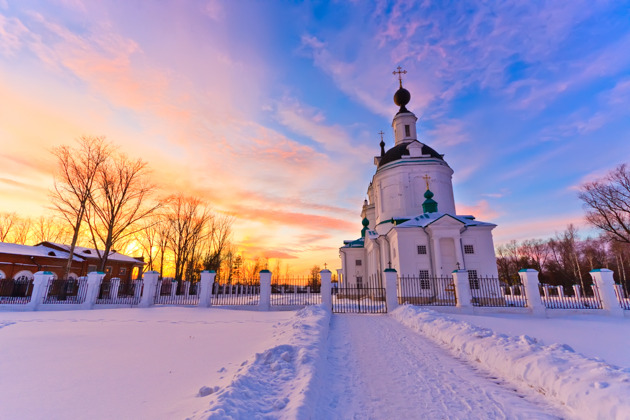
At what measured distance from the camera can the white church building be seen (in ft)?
71.6

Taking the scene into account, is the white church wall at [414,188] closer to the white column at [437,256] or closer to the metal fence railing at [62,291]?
the white column at [437,256]

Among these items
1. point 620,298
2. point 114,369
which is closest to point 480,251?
point 620,298

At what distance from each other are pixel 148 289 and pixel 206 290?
3353 mm

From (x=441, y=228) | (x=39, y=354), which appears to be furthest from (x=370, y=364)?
(x=441, y=228)

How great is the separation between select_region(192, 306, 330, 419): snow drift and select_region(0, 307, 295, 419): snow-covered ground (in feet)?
0.85

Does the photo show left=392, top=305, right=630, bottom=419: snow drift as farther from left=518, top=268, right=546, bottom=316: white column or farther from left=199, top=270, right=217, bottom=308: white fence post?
left=199, top=270, right=217, bottom=308: white fence post

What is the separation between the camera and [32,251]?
31500 millimetres

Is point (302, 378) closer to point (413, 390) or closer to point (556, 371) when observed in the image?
point (413, 390)

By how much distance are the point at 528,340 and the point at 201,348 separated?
6834 millimetres

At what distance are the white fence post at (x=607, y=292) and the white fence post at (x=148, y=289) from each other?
2324 cm

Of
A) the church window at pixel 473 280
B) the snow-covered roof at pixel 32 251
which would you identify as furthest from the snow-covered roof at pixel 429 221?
the snow-covered roof at pixel 32 251

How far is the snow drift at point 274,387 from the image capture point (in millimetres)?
3027

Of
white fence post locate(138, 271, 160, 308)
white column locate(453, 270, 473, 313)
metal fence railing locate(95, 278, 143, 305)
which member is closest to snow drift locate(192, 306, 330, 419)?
white column locate(453, 270, 473, 313)

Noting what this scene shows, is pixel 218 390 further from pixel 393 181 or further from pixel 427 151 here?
pixel 427 151
